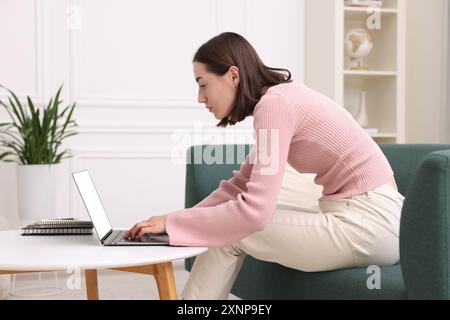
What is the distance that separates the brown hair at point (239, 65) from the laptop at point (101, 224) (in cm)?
41

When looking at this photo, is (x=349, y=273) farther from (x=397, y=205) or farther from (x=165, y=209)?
(x=165, y=209)

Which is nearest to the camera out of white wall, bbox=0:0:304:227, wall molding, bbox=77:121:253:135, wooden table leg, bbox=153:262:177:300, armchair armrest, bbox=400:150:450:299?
armchair armrest, bbox=400:150:450:299

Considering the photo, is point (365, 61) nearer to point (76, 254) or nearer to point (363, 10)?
point (363, 10)

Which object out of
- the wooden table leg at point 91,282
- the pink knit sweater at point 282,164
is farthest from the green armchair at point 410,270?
the wooden table leg at point 91,282

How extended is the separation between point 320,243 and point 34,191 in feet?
6.84

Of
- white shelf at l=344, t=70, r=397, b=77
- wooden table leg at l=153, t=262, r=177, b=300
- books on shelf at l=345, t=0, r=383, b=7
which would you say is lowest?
wooden table leg at l=153, t=262, r=177, b=300

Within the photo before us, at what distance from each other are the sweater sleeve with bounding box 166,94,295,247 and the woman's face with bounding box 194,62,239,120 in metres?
0.16

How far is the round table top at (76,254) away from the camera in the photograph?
1.46m

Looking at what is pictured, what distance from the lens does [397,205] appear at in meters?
1.82

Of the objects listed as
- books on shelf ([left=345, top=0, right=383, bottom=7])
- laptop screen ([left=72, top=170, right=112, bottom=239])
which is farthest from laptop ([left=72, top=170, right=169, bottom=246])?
books on shelf ([left=345, top=0, right=383, bottom=7])

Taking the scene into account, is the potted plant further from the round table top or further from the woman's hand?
the woman's hand

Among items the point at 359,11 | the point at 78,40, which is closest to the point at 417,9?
the point at 359,11

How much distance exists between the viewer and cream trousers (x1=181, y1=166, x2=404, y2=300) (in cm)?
174
